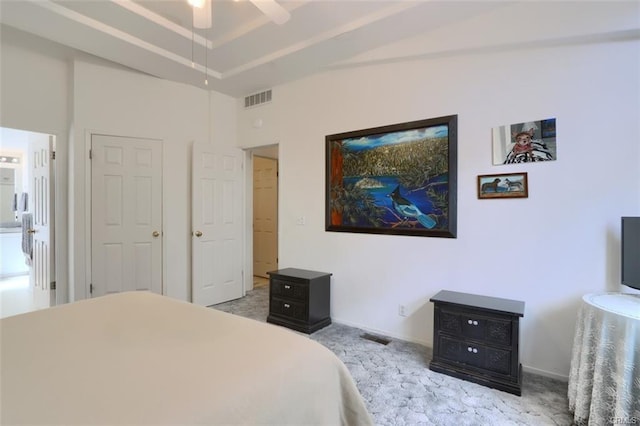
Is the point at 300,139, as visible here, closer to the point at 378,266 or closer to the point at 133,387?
the point at 378,266

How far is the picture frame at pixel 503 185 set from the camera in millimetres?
2482

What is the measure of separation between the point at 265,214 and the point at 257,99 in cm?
221

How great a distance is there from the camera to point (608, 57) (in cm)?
221

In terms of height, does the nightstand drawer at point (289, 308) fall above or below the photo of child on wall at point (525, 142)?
below

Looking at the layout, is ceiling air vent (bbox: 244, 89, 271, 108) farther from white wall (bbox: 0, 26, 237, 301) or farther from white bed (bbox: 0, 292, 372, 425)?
white bed (bbox: 0, 292, 372, 425)

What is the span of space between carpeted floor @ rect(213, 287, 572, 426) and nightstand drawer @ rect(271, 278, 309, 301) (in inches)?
25.9

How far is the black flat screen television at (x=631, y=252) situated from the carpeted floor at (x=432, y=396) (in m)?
0.89

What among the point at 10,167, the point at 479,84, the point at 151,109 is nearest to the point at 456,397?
the point at 479,84

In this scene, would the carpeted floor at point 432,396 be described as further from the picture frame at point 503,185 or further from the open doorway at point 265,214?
the open doorway at point 265,214

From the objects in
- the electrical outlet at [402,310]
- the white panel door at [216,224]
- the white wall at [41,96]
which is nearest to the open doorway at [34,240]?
the white wall at [41,96]

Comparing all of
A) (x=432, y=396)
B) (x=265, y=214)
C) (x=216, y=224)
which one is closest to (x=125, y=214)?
(x=216, y=224)

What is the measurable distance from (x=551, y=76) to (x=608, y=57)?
330 mm

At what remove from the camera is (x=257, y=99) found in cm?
432

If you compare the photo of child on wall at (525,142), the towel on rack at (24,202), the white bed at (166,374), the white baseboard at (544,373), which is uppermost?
the photo of child on wall at (525,142)
